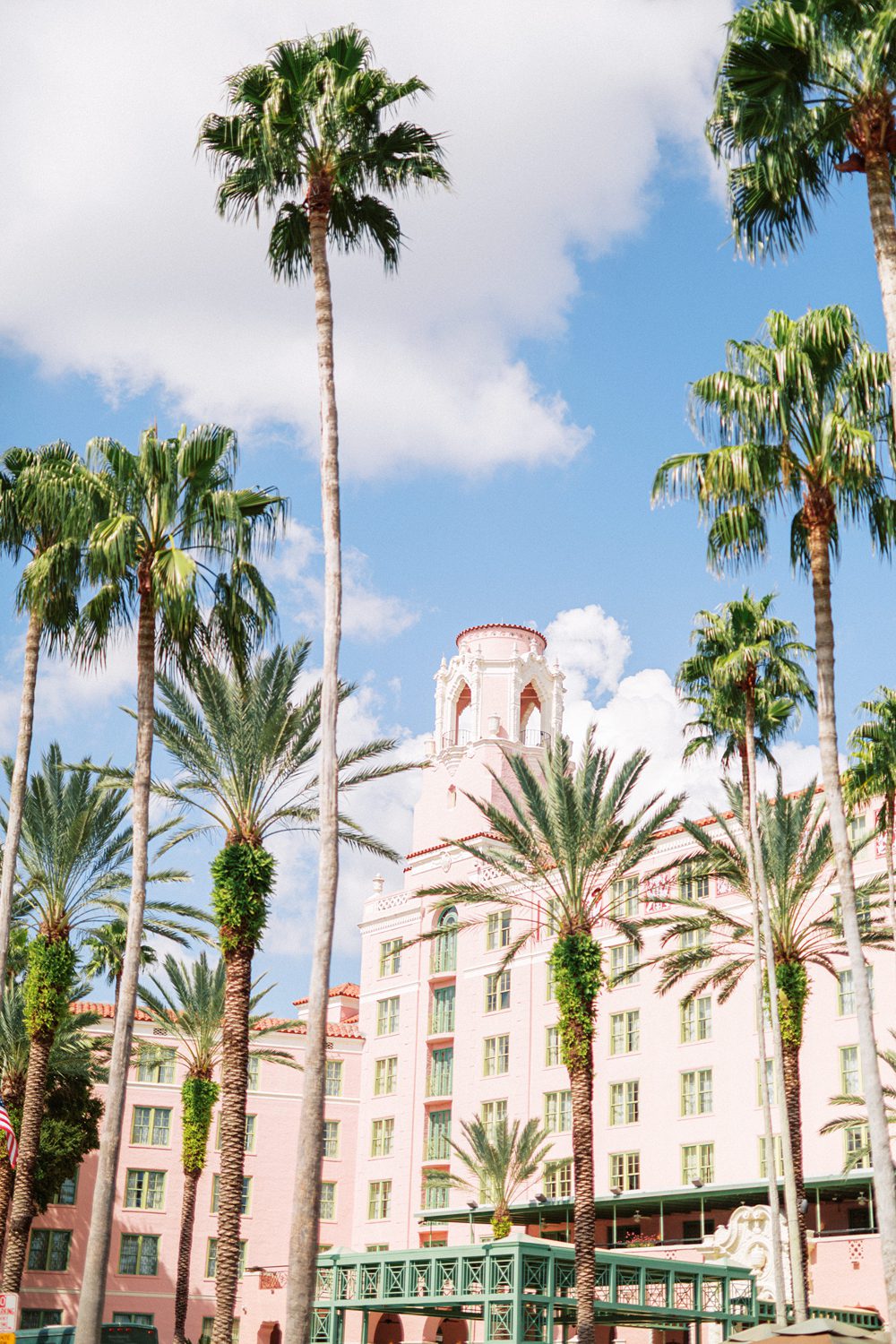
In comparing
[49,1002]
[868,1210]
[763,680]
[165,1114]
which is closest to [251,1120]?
[165,1114]

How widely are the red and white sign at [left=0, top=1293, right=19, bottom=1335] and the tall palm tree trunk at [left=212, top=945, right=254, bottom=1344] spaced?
1079cm

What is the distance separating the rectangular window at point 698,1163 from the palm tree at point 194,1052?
13.4 m

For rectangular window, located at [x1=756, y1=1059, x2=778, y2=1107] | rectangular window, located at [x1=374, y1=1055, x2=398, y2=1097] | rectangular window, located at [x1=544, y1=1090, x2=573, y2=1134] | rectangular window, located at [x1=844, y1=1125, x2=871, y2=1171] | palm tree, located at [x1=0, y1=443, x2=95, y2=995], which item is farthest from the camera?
rectangular window, located at [x1=374, y1=1055, x2=398, y2=1097]

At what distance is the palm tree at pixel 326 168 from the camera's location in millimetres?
21016

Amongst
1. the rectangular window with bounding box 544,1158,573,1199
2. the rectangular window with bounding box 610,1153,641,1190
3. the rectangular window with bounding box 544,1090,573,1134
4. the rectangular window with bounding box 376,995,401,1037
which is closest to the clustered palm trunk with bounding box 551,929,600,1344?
the rectangular window with bounding box 610,1153,641,1190

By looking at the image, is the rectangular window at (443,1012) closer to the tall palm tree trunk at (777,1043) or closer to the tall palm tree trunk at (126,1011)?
the tall palm tree trunk at (777,1043)

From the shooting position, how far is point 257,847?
30.4 metres

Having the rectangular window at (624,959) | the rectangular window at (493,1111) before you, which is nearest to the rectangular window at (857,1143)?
the rectangular window at (624,959)

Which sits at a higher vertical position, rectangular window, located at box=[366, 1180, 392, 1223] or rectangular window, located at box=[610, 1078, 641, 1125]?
rectangular window, located at box=[610, 1078, 641, 1125]

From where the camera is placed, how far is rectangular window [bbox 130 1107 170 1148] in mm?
65375

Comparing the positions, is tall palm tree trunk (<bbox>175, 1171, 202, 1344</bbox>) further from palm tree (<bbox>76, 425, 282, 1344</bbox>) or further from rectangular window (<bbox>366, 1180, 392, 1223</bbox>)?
palm tree (<bbox>76, 425, 282, 1344</bbox>)

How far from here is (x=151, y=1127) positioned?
6588 cm

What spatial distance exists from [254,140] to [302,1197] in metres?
14.7

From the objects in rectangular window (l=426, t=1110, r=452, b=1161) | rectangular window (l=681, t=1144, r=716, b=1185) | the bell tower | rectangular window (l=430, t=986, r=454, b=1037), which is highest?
the bell tower
